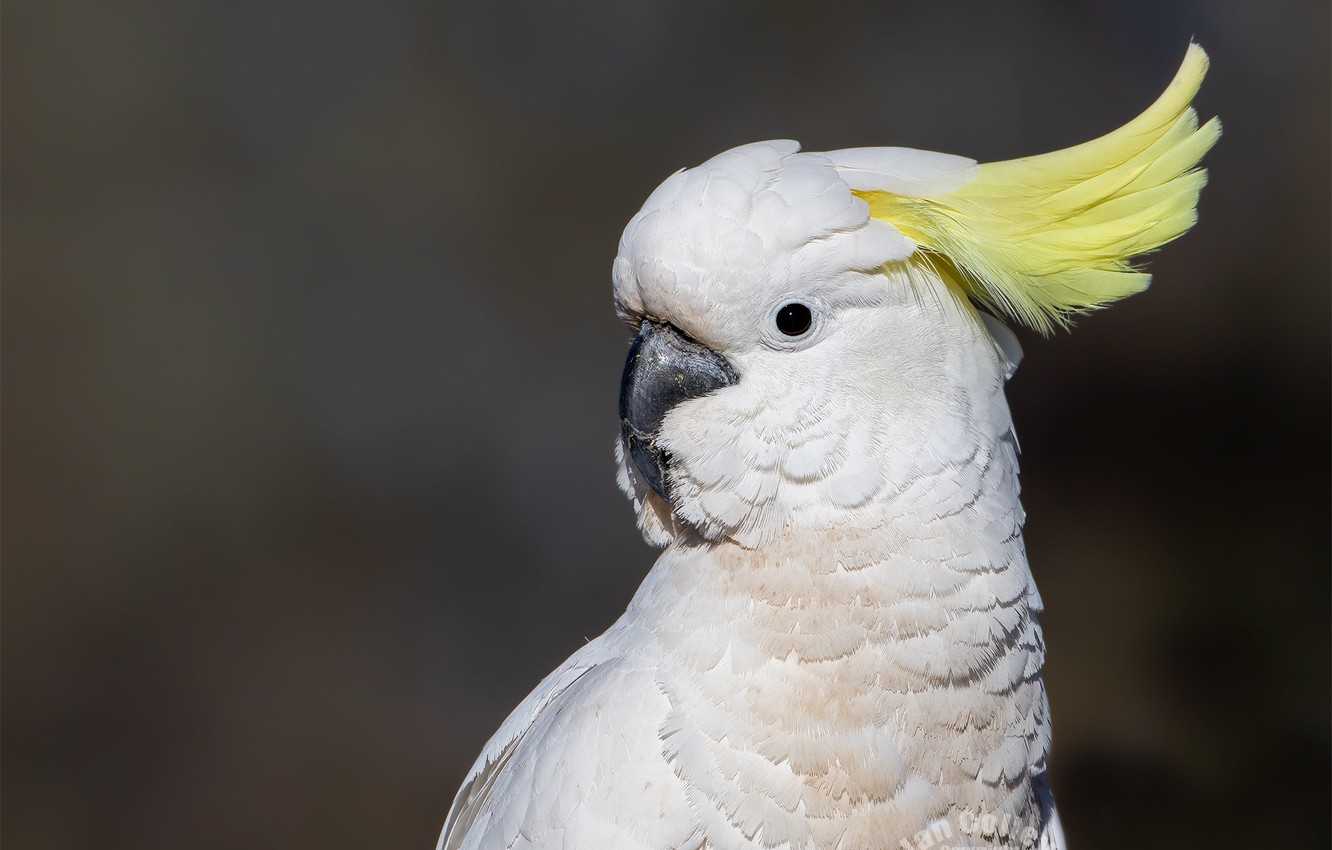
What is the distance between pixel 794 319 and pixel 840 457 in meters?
0.12

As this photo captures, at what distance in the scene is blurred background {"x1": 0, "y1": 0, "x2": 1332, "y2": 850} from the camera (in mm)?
2305

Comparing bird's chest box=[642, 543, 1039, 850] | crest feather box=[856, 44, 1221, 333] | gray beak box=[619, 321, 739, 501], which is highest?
crest feather box=[856, 44, 1221, 333]

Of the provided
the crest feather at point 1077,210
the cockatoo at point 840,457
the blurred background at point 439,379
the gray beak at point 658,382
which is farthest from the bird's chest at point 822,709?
the blurred background at point 439,379

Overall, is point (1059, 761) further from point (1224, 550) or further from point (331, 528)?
point (331, 528)

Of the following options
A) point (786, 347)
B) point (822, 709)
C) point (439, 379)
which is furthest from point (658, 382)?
point (439, 379)

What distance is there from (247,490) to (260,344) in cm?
35

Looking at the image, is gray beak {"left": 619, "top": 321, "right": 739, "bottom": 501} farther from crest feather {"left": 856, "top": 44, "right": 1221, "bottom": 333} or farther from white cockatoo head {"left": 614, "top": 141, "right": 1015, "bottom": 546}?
crest feather {"left": 856, "top": 44, "right": 1221, "bottom": 333}

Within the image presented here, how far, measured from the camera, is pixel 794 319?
0.89m

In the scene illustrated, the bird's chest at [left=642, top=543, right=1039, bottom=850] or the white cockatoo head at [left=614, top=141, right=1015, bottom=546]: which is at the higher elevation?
the white cockatoo head at [left=614, top=141, right=1015, bottom=546]

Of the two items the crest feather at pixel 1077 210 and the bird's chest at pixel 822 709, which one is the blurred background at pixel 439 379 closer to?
the crest feather at pixel 1077 210

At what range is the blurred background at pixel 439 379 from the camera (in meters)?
2.30

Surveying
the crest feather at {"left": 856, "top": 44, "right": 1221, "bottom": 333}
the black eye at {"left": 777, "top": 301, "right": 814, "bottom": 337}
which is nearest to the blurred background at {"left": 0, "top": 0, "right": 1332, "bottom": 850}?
the crest feather at {"left": 856, "top": 44, "right": 1221, "bottom": 333}

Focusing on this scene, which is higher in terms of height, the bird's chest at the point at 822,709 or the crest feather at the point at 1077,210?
the crest feather at the point at 1077,210

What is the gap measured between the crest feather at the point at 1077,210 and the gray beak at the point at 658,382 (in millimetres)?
199
